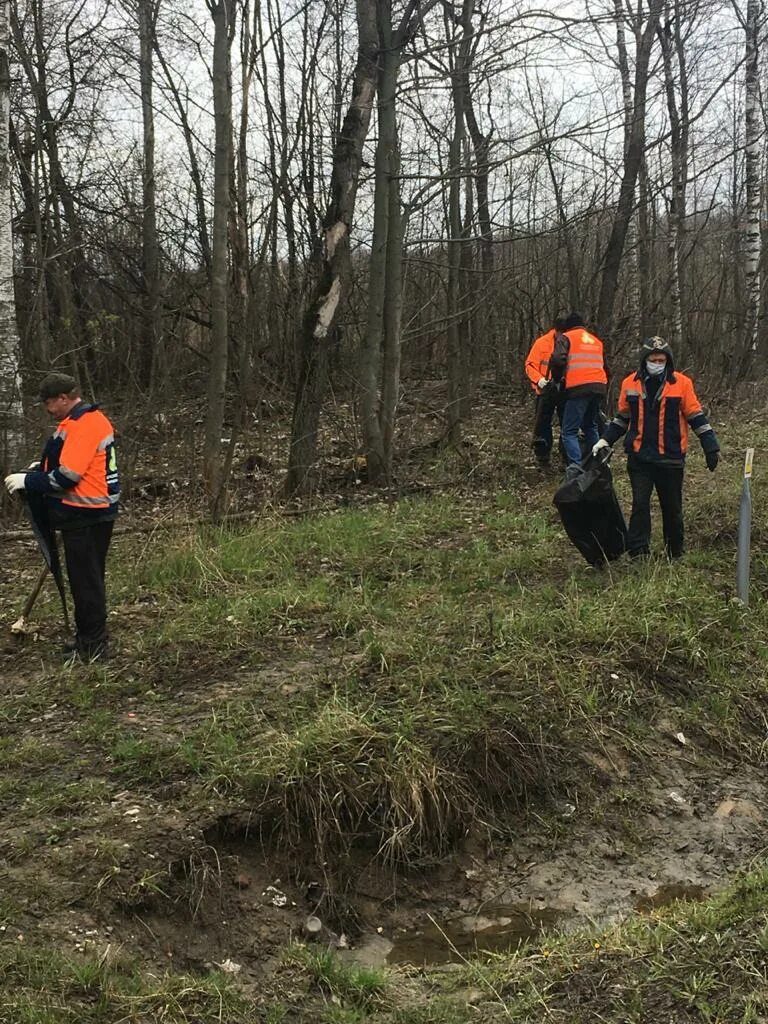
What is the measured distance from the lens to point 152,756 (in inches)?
175

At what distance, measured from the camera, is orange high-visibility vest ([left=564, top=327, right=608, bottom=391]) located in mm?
9219

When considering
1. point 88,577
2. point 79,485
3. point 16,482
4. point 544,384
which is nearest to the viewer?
point 16,482

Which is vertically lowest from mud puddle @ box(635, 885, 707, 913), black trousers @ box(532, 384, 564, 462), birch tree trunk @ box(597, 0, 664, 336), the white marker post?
mud puddle @ box(635, 885, 707, 913)

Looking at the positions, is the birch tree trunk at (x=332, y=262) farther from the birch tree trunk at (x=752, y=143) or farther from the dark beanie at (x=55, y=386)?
the birch tree trunk at (x=752, y=143)

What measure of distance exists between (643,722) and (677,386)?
9.12 ft

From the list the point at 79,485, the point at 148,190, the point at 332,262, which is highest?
the point at 148,190

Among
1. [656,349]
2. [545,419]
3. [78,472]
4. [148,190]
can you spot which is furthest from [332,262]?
[148,190]

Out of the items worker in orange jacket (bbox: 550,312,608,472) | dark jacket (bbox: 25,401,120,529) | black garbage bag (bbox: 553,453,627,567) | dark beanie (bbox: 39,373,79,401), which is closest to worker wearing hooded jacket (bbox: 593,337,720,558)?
black garbage bag (bbox: 553,453,627,567)

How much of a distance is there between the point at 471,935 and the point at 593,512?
369cm

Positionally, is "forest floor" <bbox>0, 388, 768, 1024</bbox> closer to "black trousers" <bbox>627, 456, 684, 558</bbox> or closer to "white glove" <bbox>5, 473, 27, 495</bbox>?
"black trousers" <bbox>627, 456, 684, 558</bbox>

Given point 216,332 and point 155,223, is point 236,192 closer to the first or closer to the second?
point 155,223

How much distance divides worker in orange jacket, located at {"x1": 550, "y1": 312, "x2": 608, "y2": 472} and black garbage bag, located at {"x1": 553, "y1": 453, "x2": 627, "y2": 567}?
248cm

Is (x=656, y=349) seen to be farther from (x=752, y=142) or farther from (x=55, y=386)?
(x=752, y=142)

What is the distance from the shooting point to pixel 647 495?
266 inches
